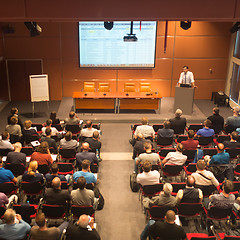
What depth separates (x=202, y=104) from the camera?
1316 cm

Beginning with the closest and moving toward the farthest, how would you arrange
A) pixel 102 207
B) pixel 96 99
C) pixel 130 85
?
1. pixel 102 207
2. pixel 96 99
3. pixel 130 85

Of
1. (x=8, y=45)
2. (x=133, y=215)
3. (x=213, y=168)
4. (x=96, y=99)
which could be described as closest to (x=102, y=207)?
(x=133, y=215)

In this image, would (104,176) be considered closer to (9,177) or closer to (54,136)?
(54,136)

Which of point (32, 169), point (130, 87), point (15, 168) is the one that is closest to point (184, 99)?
point (130, 87)

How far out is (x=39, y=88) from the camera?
11.7 meters

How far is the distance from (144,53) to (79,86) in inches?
117

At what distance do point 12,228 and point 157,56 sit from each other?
32.9 ft

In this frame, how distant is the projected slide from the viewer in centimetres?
1277

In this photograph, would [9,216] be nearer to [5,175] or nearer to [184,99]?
[5,175]

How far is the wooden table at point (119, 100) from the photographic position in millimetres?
11633

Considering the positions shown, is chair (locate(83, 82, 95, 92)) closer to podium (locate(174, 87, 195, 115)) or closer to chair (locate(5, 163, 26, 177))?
podium (locate(174, 87, 195, 115))

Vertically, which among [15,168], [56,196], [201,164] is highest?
[201,164]

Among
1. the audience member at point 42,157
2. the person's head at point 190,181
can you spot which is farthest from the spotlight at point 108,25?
the person's head at point 190,181

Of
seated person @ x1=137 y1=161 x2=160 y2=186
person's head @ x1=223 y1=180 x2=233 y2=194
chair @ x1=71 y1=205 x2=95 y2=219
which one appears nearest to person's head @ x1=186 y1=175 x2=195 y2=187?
person's head @ x1=223 y1=180 x2=233 y2=194
